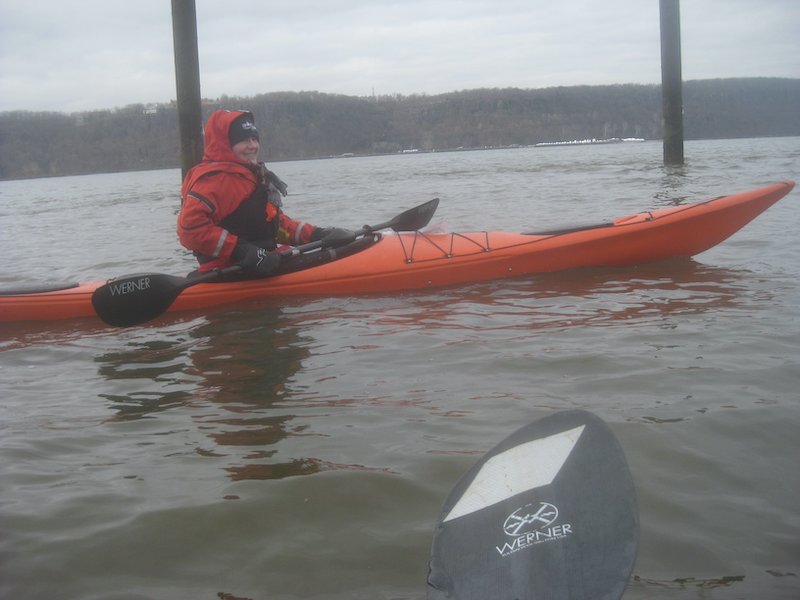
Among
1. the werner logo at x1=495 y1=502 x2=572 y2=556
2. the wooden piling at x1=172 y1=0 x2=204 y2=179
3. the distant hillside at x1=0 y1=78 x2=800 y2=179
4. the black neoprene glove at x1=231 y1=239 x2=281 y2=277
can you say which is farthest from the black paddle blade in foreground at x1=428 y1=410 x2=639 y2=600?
the distant hillside at x1=0 y1=78 x2=800 y2=179

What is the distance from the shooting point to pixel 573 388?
242 cm

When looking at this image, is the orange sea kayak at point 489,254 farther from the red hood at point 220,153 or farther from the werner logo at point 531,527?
the werner logo at point 531,527

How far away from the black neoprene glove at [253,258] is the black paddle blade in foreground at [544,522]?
8.73 ft

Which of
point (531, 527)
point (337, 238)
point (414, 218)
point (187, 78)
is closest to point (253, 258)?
point (337, 238)

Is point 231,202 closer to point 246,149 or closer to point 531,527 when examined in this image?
point 246,149

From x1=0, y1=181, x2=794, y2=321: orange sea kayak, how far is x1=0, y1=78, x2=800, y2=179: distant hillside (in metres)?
31.8

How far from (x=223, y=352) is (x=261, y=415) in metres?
0.96

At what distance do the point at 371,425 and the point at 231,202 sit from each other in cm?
220

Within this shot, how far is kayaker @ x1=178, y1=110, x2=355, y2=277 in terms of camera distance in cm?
380

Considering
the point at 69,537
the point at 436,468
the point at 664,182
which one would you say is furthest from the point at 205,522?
the point at 664,182

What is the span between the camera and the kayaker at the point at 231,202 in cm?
380

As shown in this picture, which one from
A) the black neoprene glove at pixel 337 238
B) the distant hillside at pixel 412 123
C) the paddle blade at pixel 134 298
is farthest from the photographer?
the distant hillside at pixel 412 123

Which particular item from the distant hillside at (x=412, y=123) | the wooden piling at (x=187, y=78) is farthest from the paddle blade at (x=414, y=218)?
the distant hillside at (x=412, y=123)

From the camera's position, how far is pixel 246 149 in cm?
391
